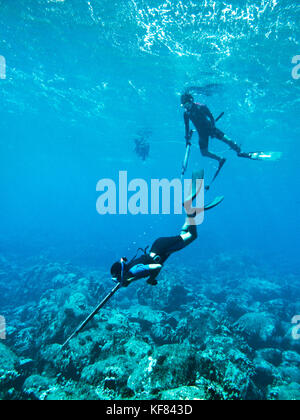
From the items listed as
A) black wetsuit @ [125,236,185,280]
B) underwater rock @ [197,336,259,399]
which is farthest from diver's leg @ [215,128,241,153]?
underwater rock @ [197,336,259,399]

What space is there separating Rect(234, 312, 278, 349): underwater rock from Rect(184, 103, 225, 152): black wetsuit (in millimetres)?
7402

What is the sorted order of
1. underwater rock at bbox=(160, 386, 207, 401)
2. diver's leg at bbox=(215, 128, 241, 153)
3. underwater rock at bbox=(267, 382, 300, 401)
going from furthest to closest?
diver's leg at bbox=(215, 128, 241, 153) < underwater rock at bbox=(267, 382, 300, 401) < underwater rock at bbox=(160, 386, 207, 401)

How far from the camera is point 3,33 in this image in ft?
44.5

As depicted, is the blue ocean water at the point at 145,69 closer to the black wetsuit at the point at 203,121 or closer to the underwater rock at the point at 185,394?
the black wetsuit at the point at 203,121

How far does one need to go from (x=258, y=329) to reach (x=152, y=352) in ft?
20.3

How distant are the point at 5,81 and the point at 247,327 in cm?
2471

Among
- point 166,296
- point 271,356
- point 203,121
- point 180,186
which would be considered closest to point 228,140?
point 203,121

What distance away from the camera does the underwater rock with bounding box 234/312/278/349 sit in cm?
872

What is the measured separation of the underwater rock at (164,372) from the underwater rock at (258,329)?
594 centimetres

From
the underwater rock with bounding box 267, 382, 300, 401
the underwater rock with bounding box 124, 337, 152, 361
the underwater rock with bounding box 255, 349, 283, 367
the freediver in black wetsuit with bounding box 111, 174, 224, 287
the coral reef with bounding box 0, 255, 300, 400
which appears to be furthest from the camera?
the underwater rock with bounding box 255, 349, 283, 367

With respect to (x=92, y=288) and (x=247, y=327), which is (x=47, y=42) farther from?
(x=247, y=327)

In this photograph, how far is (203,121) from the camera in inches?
338

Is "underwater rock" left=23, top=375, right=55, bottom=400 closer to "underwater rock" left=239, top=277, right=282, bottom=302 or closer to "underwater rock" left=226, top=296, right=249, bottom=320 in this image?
"underwater rock" left=226, top=296, right=249, bottom=320

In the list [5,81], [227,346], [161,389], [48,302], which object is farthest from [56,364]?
[5,81]
